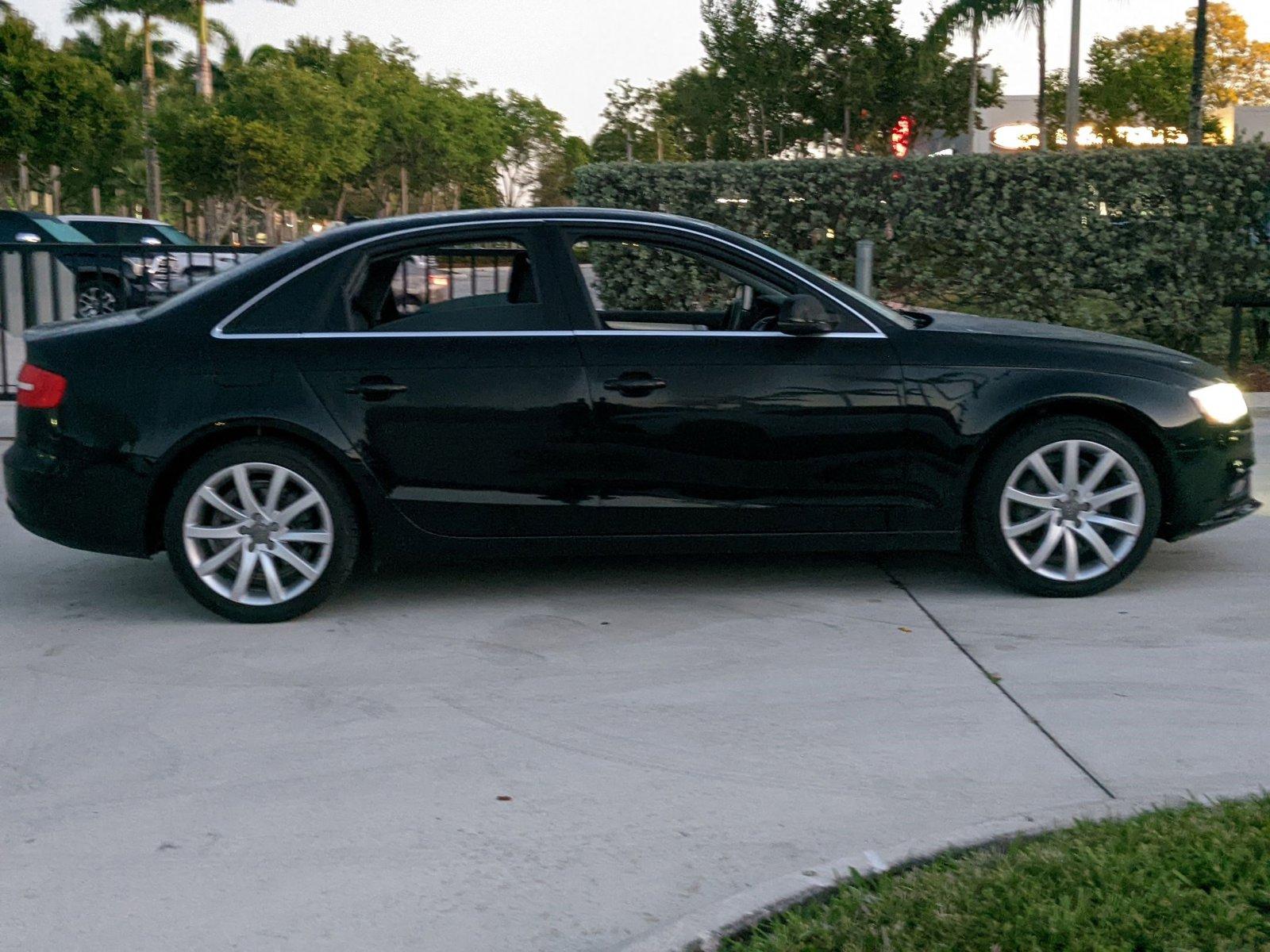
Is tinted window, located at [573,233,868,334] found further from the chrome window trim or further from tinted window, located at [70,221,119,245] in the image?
tinted window, located at [70,221,119,245]

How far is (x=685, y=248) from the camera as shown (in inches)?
249

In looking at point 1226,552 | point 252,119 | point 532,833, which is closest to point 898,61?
point 252,119

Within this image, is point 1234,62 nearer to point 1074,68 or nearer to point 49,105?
point 1074,68

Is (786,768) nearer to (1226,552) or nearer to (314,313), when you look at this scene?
(314,313)

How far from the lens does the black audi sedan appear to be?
606 centimetres

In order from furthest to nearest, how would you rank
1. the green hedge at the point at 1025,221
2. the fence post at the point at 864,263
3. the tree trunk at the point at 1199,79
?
the tree trunk at the point at 1199,79 → the green hedge at the point at 1025,221 → the fence post at the point at 864,263

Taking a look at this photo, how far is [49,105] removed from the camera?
4728 centimetres

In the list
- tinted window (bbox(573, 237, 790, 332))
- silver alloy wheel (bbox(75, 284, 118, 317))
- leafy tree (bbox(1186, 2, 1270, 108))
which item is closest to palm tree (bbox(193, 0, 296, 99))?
leafy tree (bbox(1186, 2, 1270, 108))

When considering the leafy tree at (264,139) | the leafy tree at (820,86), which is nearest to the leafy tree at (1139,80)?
the leafy tree at (820,86)

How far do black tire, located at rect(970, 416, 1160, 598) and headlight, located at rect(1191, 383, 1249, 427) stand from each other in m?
0.31

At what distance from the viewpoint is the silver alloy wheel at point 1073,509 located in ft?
20.6

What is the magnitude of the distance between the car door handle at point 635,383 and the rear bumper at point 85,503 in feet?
6.17

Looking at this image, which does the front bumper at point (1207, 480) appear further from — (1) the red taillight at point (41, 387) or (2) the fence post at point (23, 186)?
(2) the fence post at point (23, 186)

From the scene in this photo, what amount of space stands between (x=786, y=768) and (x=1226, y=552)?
3710 millimetres
